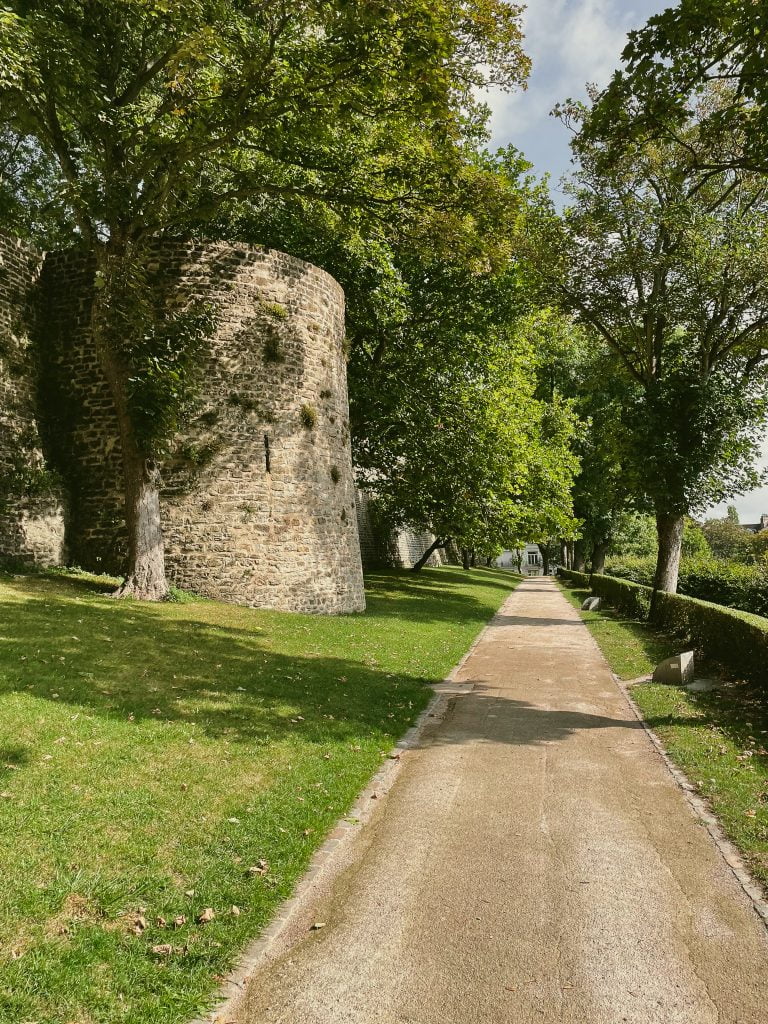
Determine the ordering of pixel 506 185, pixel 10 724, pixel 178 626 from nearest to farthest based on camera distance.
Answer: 1. pixel 10 724
2. pixel 178 626
3. pixel 506 185

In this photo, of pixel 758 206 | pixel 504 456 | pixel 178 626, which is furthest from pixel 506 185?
pixel 504 456

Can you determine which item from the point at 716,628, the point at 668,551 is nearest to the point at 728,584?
the point at 668,551

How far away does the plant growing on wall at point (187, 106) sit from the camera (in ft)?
32.5

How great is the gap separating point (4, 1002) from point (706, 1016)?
340 centimetres

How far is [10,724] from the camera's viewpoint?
6.11 metres

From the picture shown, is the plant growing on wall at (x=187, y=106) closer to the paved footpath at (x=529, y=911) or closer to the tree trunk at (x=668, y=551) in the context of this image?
the paved footpath at (x=529, y=911)

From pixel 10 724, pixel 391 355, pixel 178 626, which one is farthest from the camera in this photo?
pixel 391 355

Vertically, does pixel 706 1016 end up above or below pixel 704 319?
below

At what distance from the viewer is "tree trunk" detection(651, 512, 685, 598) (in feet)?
64.5

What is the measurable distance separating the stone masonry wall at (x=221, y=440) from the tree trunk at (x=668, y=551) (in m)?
10.0

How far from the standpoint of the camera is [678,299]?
62.4 feet

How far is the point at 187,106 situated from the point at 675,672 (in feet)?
39.4

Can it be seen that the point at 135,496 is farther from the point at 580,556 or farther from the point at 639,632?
the point at 580,556

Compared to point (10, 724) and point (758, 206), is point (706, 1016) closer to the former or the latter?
point (10, 724)
